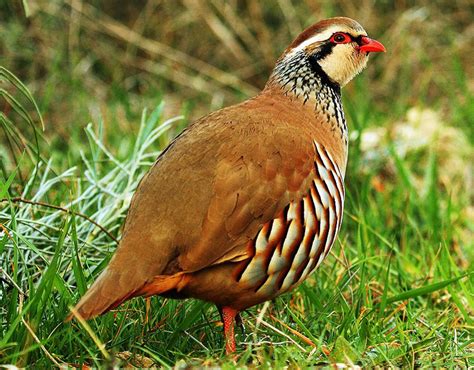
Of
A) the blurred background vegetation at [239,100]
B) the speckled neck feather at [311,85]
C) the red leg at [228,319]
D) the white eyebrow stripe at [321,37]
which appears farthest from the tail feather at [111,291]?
the white eyebrow stripe at [321,37]

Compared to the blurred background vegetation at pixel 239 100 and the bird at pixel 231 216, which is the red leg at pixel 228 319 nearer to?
the bird at pixel 231 216

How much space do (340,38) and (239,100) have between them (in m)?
3.04

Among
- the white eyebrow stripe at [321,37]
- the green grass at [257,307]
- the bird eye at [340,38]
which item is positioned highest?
the white eyebrow stripe at [321,37]

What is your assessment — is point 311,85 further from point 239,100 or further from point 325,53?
point 239,100

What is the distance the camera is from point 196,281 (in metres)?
3.10

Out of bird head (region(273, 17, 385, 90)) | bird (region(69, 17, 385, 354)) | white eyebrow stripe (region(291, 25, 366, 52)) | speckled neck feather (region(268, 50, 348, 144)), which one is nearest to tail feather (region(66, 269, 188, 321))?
bird (region(69, 17, 385, 354))

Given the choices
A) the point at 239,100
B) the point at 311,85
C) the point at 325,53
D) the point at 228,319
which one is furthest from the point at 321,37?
the point at 239,100

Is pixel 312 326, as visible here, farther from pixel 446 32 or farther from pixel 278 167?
pixel 446 32

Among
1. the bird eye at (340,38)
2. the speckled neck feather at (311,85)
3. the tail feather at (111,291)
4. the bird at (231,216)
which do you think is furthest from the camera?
the bird eye at (340,38)

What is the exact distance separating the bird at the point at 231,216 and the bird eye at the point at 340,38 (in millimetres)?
479

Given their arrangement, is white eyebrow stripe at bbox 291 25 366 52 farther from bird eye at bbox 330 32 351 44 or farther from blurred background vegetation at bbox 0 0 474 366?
blurred background vegetation at bbox 0 0 474 366

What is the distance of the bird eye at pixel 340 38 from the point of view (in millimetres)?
3888

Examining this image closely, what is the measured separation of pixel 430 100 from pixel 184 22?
207 cm

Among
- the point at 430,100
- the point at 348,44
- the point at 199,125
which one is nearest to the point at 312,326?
the point at 199,125
